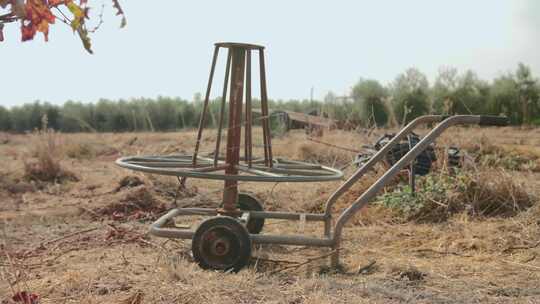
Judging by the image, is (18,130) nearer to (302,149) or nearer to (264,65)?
(302,149)

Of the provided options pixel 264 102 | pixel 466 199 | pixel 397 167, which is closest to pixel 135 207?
pixel 264 102

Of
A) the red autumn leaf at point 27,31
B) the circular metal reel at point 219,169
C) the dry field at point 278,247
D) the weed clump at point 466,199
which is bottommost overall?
the dry field at point 278,247

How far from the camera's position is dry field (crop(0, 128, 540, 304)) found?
3223 mm

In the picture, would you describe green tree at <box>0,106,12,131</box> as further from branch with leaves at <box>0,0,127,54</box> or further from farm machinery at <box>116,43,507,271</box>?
branch with leaves at <box>0,0,127,54</box>

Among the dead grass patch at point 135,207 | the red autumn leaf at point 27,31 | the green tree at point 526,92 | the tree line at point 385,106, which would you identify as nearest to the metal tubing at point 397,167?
the red autumn leaf at point 27,31

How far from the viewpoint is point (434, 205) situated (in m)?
5.64

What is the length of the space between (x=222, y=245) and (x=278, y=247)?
1.10m

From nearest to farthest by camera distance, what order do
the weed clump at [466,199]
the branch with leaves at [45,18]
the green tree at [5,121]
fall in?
the branch with leaves at [45,18] < the weed clump at [466,199] < the green tree at [5,121]

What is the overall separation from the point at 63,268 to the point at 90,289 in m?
0.70

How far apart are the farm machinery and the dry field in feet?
0.52

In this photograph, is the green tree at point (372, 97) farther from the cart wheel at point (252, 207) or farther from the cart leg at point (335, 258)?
the cart leg at point (335, 258)

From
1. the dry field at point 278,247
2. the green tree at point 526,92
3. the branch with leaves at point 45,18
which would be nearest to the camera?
the branch with leaves at point 45,18

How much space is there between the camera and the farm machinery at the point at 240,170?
3621mm

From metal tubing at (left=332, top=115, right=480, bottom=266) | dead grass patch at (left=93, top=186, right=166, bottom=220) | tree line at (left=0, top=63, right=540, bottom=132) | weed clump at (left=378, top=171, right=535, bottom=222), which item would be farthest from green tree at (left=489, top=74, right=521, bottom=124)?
metal tubing at (left=332, top=115, right=480, bottom=266)
